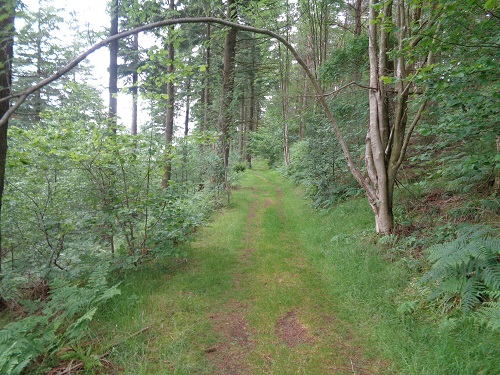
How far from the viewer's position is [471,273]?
118 inches

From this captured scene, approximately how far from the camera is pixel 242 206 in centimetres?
1066

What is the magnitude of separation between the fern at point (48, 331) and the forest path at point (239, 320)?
0.47m

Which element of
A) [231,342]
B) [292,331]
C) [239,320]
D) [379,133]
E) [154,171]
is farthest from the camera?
[379,133]

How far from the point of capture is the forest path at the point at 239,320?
2791mm

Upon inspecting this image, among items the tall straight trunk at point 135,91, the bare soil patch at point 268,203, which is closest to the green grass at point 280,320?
the tall straight trunk at point 135,91

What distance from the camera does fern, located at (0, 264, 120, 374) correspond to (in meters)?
2.44

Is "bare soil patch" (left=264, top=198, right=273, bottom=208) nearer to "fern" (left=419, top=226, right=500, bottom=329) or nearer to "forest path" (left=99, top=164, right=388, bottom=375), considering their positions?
"forest path" (left=99, top=164, right=388, bottom=375)

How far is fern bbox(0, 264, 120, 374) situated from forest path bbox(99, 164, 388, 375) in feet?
1.55

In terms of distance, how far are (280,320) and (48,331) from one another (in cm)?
286

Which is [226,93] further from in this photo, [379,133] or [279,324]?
[279,324]

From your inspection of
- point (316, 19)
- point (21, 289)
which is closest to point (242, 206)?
point (21, 289)

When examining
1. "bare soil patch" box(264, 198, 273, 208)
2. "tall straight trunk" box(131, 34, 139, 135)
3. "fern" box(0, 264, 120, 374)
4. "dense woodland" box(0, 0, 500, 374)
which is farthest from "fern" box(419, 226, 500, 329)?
"bare soil patch" box(264, 198, 273, 208)

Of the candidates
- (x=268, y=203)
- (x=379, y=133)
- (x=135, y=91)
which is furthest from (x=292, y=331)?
(x=135, y=91)

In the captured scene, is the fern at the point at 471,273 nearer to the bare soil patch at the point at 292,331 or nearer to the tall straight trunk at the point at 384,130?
the bare soil patch at the point at 292,331
